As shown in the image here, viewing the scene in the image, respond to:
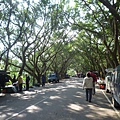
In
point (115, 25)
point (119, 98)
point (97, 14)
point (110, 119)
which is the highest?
point (97, 14)

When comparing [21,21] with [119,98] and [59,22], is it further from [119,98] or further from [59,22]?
[119,98]

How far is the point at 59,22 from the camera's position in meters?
33.1

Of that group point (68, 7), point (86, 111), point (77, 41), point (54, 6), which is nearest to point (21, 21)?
point (54, 6)

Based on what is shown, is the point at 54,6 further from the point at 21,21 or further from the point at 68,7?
the point at 21,21

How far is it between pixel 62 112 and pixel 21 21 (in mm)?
17756

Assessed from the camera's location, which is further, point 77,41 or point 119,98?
point 77,41

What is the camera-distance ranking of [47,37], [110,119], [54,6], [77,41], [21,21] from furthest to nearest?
[77,41] < [47,37] < [54,6] < [21,21] < [110,119]

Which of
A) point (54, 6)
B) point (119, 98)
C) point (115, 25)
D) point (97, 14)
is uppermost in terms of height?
point (54, 6)

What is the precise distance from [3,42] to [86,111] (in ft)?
70.9

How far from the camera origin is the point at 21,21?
26203 mm

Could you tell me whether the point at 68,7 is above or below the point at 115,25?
above

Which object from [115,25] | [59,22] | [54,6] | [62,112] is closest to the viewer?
[62,112]

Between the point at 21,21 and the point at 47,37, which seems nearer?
the point at 21,21

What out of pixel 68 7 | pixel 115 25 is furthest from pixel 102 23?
pixel 68 7
